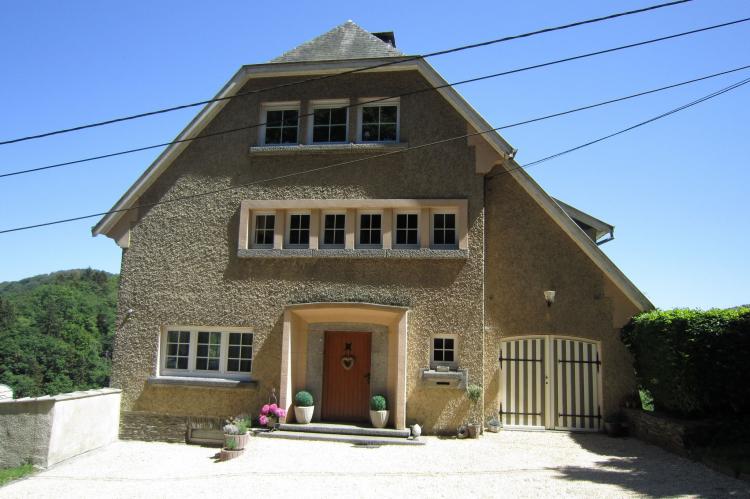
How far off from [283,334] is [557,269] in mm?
6847

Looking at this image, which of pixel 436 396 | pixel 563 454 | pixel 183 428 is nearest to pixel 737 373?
pixel 563 454

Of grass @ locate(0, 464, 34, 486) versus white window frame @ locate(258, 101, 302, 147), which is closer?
grass @ locate(0, 464, 34, 486)

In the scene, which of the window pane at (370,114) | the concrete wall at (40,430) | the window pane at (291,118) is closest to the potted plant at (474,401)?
the window pane at (370,114)

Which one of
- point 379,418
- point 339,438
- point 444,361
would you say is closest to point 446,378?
point 444,361

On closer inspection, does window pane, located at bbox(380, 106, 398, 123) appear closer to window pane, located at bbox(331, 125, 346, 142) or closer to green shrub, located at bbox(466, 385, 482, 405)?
window pane, located at bbox(331, 125, 346, 142)

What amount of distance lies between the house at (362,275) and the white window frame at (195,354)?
5 cm

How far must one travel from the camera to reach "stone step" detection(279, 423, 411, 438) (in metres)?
13.0

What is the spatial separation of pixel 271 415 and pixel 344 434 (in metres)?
1.78

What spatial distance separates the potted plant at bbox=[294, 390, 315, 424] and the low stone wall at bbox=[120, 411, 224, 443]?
6.27 ft

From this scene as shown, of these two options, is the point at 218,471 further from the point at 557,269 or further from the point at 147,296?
the point at 557,269

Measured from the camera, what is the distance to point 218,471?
11.1 meters

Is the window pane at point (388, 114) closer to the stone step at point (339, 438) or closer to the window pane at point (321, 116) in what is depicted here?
the window pane at point (321, 116)

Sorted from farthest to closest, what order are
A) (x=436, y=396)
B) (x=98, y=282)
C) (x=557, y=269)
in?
(x=98, y=282), (x=557, y=269), (x=436, y=396)

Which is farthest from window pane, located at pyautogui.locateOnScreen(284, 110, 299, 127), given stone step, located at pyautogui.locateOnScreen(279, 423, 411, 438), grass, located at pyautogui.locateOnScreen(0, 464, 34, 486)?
grass, located at pyautogui.locateOnScreen(0, 464, 34, 486)
